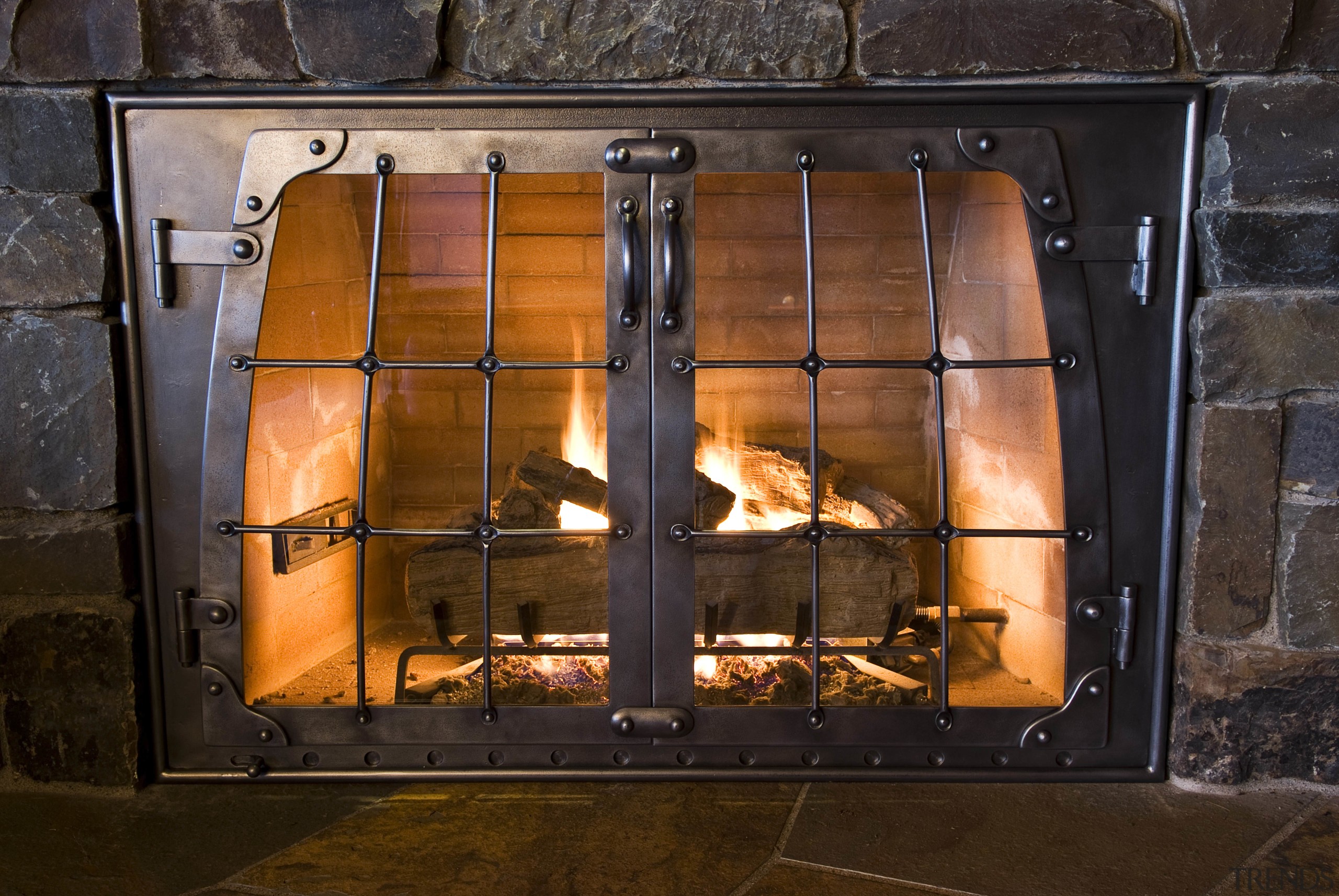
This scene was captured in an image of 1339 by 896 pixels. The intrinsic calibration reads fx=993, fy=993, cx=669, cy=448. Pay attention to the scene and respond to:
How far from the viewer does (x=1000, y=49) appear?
145 cm

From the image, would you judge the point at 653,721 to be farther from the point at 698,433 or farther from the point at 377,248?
the point at 377,248

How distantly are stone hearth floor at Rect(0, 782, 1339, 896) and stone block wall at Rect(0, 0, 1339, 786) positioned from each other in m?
0.11

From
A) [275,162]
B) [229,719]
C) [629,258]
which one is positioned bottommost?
[229,719]

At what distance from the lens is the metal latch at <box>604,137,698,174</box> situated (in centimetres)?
149

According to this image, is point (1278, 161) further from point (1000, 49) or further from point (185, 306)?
point (185, 306)

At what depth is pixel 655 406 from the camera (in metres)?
1.54

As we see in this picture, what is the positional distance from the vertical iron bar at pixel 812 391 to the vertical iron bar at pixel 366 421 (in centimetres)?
63

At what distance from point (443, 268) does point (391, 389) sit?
0.21 metres

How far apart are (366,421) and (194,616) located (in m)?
0.42

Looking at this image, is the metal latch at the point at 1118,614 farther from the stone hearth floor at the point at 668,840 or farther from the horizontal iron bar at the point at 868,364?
the horizontal iron bar at the point at 868,364

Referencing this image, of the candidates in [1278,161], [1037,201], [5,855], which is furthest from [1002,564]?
[5,855]

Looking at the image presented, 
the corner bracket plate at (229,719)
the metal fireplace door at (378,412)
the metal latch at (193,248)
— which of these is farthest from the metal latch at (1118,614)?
the metal latch at (193,248)

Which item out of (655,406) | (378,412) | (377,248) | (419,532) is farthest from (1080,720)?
(377,248)

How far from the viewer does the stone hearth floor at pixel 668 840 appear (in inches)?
54.2
